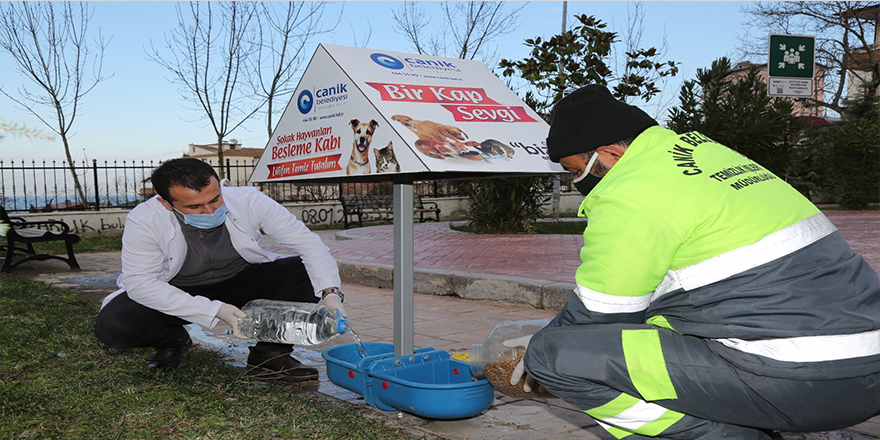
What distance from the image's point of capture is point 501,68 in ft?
58.1

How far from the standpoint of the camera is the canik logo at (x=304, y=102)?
3465 mm

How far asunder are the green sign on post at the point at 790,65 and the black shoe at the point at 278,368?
29.6 feet

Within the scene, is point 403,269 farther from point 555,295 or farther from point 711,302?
point 555,295

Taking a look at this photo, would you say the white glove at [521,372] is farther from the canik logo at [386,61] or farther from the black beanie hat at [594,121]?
the canik logo at [386,61]

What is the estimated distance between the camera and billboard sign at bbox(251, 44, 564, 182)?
9.70 ft

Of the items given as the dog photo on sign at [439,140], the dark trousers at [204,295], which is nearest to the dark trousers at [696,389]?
the dog photo on sign at [439,140]

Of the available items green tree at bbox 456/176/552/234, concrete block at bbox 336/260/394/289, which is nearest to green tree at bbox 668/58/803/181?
green tree at bbox 456/176/552/234

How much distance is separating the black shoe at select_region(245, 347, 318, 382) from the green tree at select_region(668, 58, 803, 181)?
1088 cm

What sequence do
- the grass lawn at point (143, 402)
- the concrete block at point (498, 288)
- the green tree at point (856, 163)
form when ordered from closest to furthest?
1. the grass lawn at point (143, 402)
2. the concrete block at point (498, 288)
3. the green tree at point (856, 163)

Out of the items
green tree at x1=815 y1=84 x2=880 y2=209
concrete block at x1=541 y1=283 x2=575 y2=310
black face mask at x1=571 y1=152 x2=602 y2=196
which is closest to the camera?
black face mask at x1=571 y1=152 x2=602 y2=196

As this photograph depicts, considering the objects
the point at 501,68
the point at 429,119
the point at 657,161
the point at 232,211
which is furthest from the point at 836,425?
the point at 501,68

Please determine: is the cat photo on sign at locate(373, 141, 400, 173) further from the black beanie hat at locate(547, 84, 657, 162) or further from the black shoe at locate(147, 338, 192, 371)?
the black shoe at locate(147, 338, 192, 371)

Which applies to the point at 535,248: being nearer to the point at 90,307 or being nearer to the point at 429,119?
the point at 90,307

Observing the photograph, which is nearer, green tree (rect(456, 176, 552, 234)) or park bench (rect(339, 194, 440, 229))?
green tree (rect(456, 176, 552, 234))
